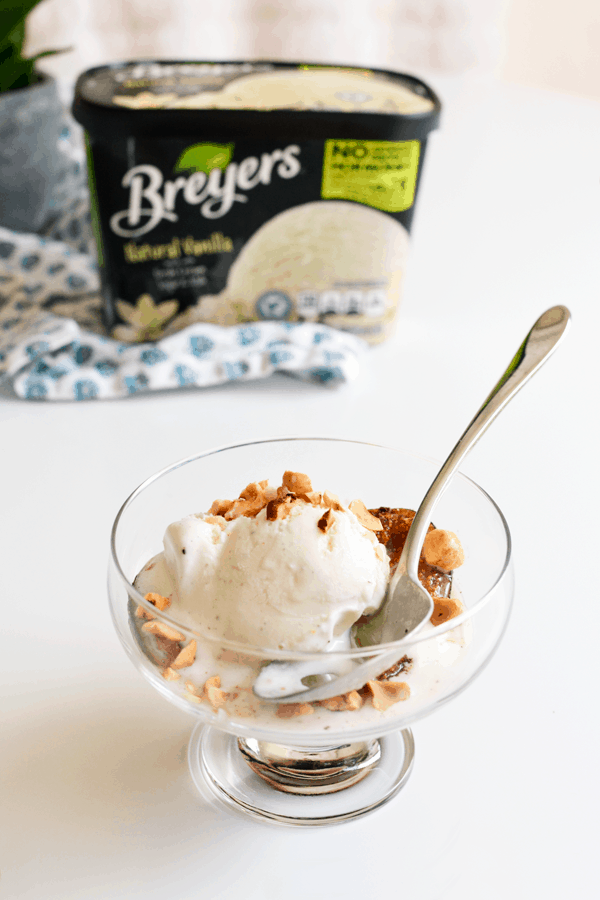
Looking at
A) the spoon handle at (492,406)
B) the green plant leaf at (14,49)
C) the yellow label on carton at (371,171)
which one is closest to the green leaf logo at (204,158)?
the yellow label on carton at (371,171)

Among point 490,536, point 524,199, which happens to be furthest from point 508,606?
point 524,199

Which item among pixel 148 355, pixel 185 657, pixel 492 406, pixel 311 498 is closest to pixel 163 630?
pixel 185 657

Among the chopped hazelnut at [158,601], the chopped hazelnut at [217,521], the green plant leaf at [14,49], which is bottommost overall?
the chopped hazelnut at [158,601]

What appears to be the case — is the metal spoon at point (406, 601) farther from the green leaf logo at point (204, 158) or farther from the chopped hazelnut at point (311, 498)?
the green leaf logo at point (204, 158)

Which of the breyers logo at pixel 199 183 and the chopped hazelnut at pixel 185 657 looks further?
the breyers logo at pixel 199 183

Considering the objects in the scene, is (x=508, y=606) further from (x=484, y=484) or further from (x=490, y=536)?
(x=484, y=484)

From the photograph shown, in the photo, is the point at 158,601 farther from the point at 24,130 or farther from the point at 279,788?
the point at 24,130
